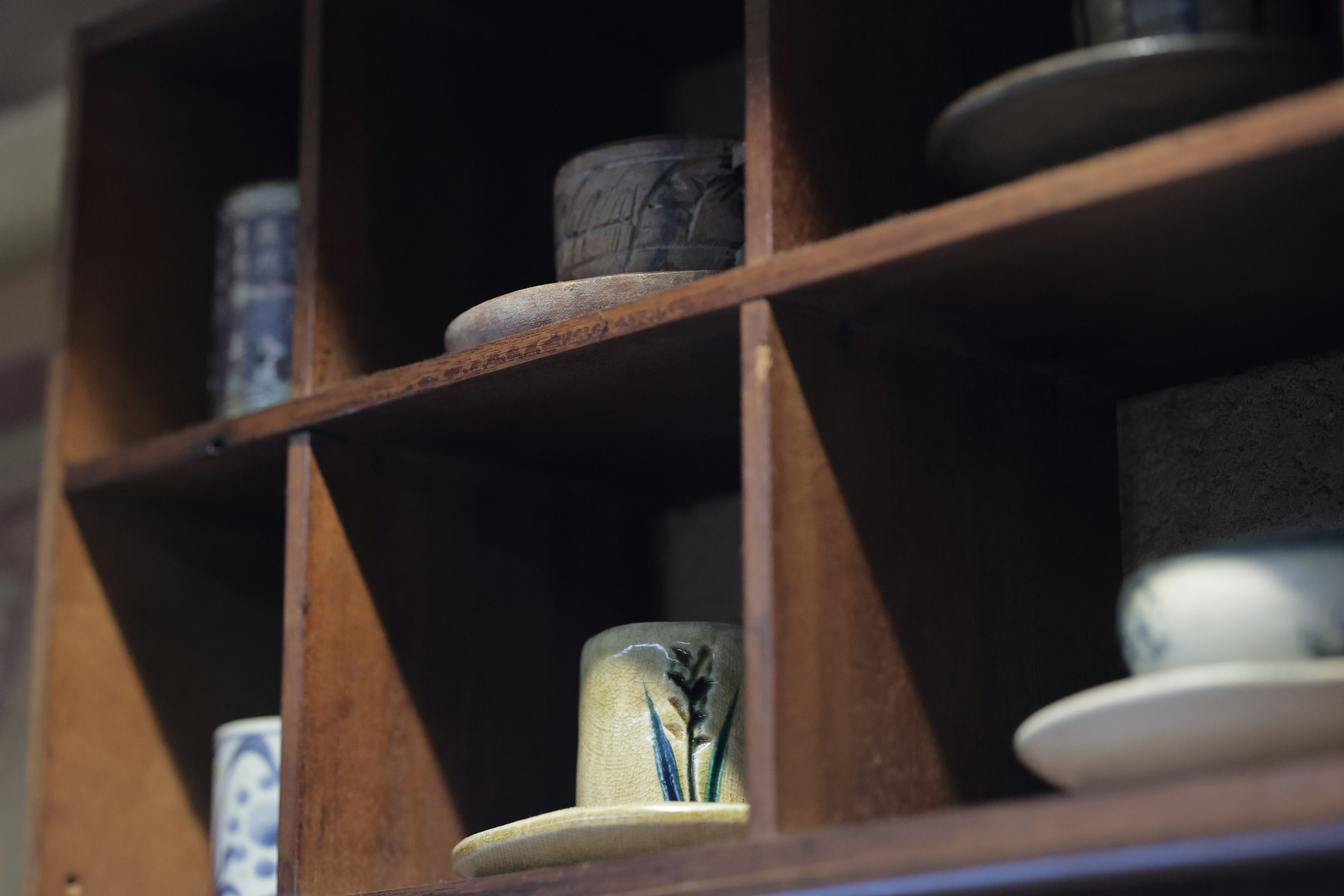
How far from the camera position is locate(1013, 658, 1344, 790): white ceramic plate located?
631 millimetres

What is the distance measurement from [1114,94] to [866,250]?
0.13 metres

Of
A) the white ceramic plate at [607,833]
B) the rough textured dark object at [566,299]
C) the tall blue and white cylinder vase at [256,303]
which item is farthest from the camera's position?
the tall blue and white cylinder vase at [256,303]

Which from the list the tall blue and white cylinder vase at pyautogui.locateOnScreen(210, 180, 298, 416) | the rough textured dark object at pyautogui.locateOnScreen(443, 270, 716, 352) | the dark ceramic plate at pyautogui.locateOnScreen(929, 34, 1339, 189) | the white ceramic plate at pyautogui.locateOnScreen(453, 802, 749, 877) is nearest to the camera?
the dark ceramic plate at pyautogui.locateOnScreen(929, 34, 1339, 189)

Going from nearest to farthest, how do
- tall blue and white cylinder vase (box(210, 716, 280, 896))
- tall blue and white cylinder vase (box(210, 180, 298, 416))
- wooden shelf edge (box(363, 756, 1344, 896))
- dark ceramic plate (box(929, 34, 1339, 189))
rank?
wooden shelf edge (box(363, 756, 1344, 896))
dark ceramic plate (box(929, 34, 1339, 189))
tall blue and white cylinder vase (box(210, 716, 280, 896))
tall blue and white cylinder vase (box(210, 180, 298, 416))

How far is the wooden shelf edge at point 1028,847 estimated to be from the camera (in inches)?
23.0

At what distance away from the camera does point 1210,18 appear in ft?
2.43

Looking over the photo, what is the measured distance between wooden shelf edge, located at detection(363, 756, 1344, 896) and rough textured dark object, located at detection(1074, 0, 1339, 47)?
35 centimetres

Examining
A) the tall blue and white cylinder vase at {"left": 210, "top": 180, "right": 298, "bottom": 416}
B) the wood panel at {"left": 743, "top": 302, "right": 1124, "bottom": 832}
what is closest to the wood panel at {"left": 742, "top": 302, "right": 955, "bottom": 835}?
the wood panel at {"left": 743, "top": 302, "right": 1124, "bottom": 832}

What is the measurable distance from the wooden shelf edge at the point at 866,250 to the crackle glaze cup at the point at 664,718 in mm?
183

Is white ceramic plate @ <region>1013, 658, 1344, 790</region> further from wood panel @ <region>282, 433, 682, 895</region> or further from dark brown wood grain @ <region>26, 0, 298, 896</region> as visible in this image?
dark brown wood grain @ <region>26, 0, 298, 896</region>

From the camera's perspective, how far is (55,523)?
3.99 feet

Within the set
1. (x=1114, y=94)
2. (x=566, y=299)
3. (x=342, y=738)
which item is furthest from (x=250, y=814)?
(x=1114, y=94)

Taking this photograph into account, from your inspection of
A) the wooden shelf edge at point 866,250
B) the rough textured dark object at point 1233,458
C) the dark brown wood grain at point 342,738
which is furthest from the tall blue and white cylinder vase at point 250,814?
the rough textured dark object at point 1233,458

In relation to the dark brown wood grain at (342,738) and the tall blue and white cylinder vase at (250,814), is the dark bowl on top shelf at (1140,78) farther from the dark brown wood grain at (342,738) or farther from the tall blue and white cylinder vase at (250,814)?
the tall blue and white cylinder vase at (250,814)
